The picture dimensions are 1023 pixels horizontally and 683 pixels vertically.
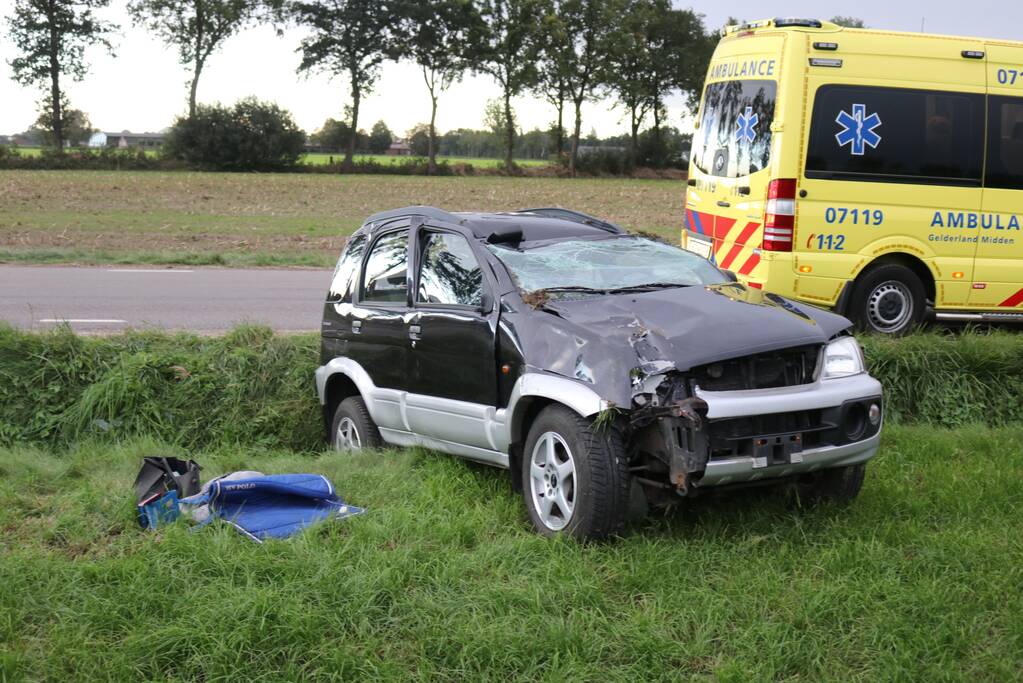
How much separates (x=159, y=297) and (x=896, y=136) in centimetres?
844

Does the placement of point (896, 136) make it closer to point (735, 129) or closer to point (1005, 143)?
point (1005, 143)

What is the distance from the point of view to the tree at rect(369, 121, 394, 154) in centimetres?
6769

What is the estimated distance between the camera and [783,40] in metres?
9.72

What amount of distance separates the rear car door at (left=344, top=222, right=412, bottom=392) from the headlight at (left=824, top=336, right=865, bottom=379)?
2430 millimetres

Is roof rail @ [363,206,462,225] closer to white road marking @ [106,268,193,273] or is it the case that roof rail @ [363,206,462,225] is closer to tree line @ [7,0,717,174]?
white road marking @ [106,268,193,273]

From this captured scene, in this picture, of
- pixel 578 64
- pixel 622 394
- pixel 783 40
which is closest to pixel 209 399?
pixel 622 394

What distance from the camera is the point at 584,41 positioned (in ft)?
223

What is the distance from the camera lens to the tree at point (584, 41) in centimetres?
6731

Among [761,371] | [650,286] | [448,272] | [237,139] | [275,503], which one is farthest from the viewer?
[237,139]

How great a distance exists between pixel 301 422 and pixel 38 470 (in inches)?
85.3

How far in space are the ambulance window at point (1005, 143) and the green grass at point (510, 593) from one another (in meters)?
5.33

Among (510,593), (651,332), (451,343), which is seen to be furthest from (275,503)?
(651,332)

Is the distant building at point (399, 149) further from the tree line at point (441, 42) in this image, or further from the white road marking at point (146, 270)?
the white road marking at point (146, 270)

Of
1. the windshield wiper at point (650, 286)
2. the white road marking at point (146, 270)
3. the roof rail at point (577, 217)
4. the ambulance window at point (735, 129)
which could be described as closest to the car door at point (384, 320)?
the roof rail at point (577, 217)
